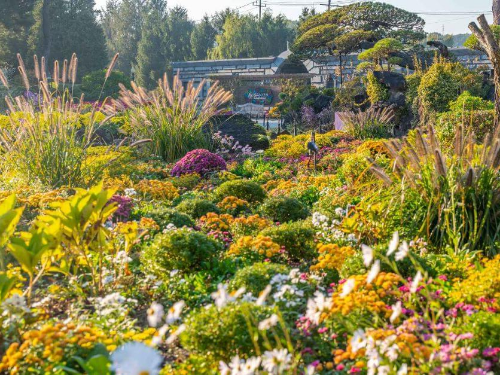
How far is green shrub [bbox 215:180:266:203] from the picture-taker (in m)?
6.44

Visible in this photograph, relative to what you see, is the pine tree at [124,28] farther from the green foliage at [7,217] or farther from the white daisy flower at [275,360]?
the white daisy flower at [275,360]

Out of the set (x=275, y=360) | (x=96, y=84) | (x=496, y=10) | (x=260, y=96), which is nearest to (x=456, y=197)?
(x=275, y=360)

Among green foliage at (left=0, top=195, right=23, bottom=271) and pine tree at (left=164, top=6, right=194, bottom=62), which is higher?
pine tree at (left=164, top=6, right=194, bottom=62)

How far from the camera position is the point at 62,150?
6453 millimetres

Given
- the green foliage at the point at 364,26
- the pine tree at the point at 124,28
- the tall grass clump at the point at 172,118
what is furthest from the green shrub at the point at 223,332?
the pine tree at the point at 124,28

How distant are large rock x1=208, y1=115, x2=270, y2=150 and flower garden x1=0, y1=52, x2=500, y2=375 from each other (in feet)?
14.8

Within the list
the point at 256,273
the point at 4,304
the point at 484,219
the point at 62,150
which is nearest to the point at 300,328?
the point at 256,273

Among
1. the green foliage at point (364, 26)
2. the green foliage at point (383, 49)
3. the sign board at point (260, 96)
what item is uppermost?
the green foliage at point (364, 26)

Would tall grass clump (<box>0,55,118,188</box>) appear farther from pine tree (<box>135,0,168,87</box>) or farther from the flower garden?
pine tree (<box>135,0,168,87</box>)

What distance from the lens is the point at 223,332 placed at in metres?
2.54

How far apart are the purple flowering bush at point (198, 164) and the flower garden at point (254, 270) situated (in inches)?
34.5

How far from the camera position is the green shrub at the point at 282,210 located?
5445 millimetres

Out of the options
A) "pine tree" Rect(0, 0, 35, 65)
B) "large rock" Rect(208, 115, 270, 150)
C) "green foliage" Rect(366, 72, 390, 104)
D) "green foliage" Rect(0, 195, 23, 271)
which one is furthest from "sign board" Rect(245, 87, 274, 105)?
"green foliage" Rect(0, 195, 23, 271)

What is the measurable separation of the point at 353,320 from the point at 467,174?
177 centimetres
